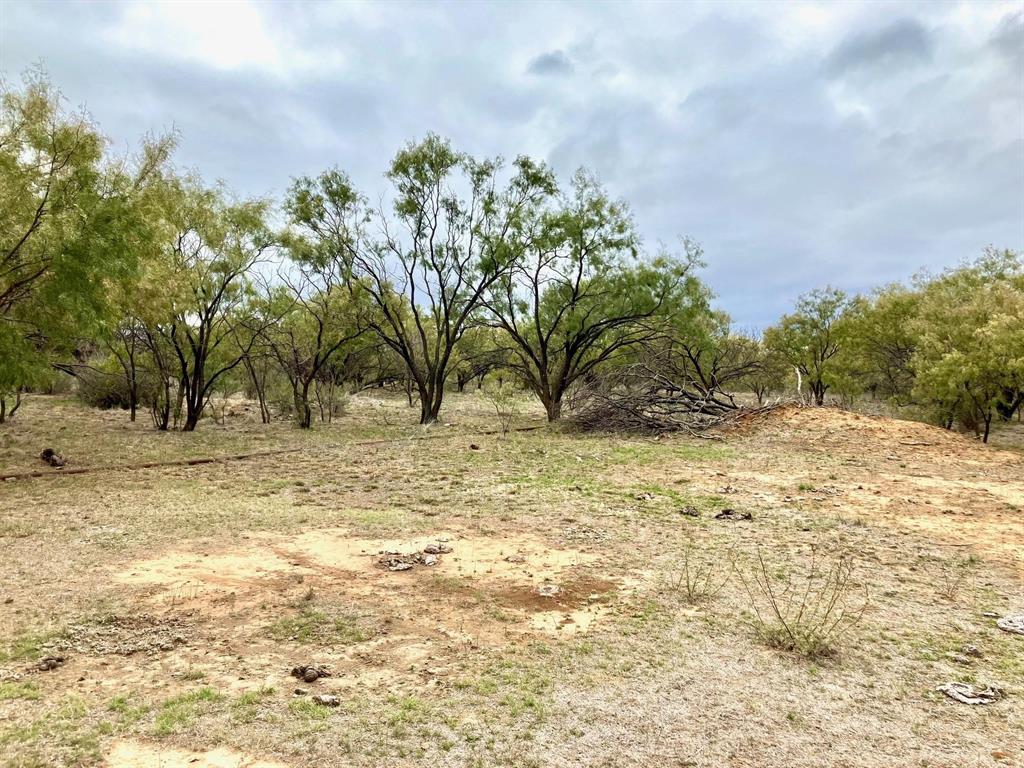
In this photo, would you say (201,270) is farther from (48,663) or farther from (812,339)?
(812,339)

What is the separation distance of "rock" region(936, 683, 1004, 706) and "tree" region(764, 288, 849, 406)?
87.8 ft

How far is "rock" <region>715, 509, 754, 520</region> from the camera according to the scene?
7215 millimetres

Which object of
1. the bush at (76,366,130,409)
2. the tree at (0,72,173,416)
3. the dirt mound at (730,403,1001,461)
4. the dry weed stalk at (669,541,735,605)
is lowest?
the dry weed stalk at (669,541,735,605)

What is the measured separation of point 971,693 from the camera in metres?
3.29

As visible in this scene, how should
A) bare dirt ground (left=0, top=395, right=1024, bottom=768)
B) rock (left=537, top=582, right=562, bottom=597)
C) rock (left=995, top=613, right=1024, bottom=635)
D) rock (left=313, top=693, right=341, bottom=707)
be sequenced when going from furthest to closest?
rock (left=537, top=582, right=562, bottom=597)
rock (left=995, top=613, right=1024, bottom=635)
rock (left=313, top=693, right=341, bottom=707)
bare dirt ground (left=0, top=395, right=1024, bottom=768)

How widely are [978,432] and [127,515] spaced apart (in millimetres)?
20554

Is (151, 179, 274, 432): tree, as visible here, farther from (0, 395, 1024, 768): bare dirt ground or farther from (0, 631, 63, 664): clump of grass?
(0, 631, 63, 664): clump of grass

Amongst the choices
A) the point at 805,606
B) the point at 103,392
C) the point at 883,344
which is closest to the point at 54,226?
the point at 805,606

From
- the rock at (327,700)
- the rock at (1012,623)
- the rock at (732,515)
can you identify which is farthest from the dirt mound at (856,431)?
the rock at (327,700)

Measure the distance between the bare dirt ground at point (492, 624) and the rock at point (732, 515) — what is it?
31cm

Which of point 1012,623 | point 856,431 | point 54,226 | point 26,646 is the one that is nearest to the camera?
point 26,646

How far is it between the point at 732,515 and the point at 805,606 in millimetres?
2863

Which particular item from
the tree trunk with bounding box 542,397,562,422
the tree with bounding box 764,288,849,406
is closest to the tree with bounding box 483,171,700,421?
the tree trunk with bounding box 542,397,562,422

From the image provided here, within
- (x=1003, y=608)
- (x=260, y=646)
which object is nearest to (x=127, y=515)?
(x=260, y=646)
